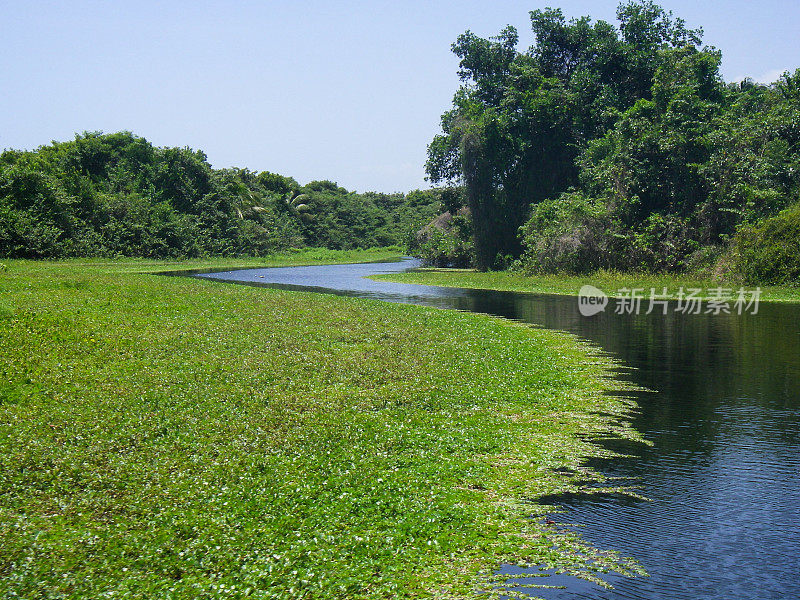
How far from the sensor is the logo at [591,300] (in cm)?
2803

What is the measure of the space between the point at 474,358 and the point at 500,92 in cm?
4493

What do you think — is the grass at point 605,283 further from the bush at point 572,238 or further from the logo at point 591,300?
the bush at point 572,238

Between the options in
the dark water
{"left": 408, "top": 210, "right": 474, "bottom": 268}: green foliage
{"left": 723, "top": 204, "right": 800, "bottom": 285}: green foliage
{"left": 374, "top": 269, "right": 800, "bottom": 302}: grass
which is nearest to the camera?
the dark water

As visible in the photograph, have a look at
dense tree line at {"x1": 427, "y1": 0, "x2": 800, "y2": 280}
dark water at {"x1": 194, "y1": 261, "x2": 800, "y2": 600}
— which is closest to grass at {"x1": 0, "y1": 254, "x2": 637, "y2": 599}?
dark water at {"x1": 194, "y1": 261, "x2": 800, "y2": 600}

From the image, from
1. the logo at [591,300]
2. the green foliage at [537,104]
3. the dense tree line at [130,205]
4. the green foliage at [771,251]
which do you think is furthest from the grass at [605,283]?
the dense tree line at [130,205]

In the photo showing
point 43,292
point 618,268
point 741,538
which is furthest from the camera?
point 618,268

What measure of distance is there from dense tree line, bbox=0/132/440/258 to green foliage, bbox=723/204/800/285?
38.9 meters

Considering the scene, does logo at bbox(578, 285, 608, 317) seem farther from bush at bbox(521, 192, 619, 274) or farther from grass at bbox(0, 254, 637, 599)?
grass at bbox(0, 254, 637, 599)

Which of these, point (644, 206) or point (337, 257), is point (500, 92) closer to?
point (644, 206)

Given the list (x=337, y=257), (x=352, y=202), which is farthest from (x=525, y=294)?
(x=352, y=202)

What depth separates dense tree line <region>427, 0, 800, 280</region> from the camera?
37625 mm

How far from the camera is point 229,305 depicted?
24.0 metres

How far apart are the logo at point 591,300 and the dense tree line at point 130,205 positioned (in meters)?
35.6

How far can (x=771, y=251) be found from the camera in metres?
32.7
